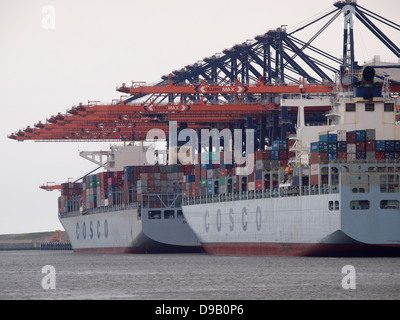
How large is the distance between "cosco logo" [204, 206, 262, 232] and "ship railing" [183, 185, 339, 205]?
36.6 inches

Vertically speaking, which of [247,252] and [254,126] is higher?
[254,126]

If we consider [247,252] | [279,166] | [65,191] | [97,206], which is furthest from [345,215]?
[65,191]

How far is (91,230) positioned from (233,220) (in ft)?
112

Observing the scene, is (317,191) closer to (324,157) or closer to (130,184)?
(324,157)

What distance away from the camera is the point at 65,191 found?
11956 cm

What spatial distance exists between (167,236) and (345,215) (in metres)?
31.3

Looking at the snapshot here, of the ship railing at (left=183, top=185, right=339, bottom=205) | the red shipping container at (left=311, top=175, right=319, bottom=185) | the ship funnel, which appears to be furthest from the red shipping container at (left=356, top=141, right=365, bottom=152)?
the ship funnel

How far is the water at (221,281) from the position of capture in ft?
148

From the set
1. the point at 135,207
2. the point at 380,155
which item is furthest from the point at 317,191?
the point at 135,207

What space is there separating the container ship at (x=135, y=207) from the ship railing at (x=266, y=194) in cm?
359

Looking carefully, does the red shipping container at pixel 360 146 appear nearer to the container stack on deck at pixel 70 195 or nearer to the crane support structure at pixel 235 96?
the crane support structure at pixel 235 96

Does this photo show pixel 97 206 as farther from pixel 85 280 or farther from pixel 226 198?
pixel 85 280

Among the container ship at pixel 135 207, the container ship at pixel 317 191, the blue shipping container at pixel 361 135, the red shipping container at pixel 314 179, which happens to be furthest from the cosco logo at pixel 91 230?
the blue shipping container at pixel 361 135

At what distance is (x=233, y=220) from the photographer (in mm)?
78438
